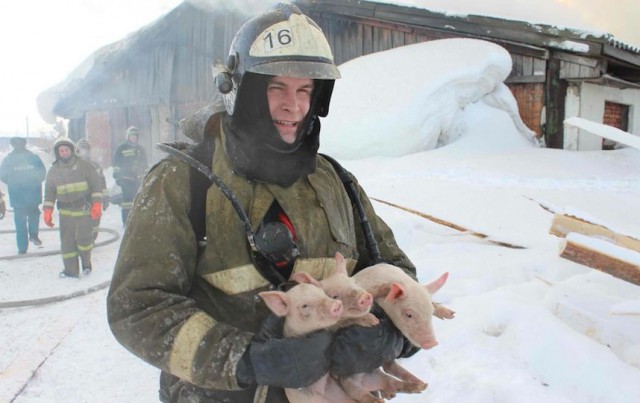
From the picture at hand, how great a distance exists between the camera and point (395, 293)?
178 centimetres

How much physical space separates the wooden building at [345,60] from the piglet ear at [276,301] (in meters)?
11.0

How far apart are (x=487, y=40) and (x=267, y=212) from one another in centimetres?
1182

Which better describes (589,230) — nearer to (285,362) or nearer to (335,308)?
(335,308)

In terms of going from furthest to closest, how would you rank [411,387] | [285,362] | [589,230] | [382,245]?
1. [589,230]
2. [382,245]
3. [411,387]
4. [285,362]

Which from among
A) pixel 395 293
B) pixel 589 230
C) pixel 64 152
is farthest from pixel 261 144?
pixel 64 152

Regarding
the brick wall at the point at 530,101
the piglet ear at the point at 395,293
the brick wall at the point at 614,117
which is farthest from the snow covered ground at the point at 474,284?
the brick wall at the point at 614,117

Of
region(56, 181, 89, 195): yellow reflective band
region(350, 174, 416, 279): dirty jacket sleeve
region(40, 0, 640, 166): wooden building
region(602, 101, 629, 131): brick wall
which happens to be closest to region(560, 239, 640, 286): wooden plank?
region(350, 174, 416, 279): dirty jacket sleeve

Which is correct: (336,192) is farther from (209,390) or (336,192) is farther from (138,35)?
(138,35)

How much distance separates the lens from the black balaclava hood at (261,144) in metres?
1.91

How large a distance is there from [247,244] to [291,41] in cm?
87

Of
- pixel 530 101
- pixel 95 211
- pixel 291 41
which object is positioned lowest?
pixel 95 211

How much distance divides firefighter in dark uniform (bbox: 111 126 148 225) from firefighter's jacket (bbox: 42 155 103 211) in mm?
2866

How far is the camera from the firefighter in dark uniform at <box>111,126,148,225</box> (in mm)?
11219

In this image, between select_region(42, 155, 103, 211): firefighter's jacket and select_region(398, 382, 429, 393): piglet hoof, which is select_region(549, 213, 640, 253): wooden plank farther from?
select_region(42, 155, 103, 211): firefighter's jacket
